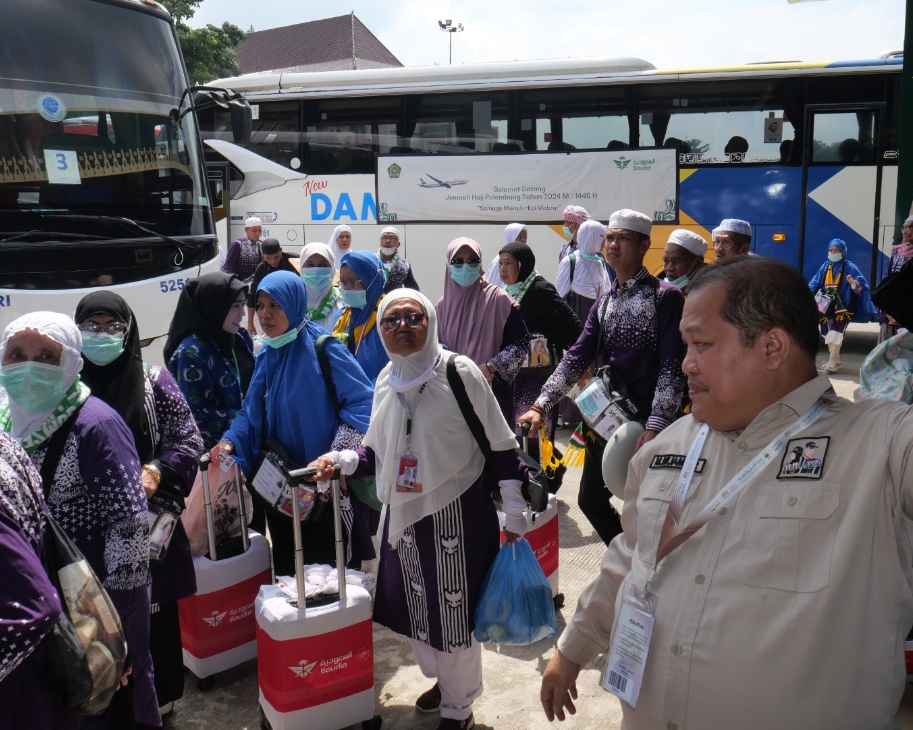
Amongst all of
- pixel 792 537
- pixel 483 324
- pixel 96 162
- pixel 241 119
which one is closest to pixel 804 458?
pixel 792 537

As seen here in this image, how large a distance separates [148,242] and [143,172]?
55cm

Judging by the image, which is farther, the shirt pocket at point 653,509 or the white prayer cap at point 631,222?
the white prayer cap at point 631,222

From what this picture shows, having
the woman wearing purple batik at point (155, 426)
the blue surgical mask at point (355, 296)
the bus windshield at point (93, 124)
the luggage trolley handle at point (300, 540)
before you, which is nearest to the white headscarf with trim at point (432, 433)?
the luggage trolley handle at point (300, 540)

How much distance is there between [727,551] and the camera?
5.56 ft

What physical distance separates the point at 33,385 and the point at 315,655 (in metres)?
1.40

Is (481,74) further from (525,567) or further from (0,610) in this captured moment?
(0,610)

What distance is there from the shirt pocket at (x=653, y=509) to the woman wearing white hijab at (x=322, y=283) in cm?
425

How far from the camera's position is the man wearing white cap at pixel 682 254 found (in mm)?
5145

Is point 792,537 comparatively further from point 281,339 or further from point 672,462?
point 281,339

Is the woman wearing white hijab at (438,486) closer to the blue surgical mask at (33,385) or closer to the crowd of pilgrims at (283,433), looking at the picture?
the crowd of pilgrims at (283,433)

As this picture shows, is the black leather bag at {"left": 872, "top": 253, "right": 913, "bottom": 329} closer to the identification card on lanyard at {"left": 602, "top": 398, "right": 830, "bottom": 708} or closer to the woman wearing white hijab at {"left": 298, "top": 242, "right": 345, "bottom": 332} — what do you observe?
the identification card on lanyard at {"left": 602, "top": 398, "right": 830, "bottom": 708}

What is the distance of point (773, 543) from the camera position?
163 centimetres

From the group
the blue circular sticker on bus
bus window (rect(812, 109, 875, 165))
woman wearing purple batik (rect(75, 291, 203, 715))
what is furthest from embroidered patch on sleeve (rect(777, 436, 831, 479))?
bus window (rect(812, 109, 875, 165))

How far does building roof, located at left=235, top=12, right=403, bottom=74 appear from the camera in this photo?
39531 millimetres
